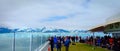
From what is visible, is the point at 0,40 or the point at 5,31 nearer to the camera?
the point at 0,40

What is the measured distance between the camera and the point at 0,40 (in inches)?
433

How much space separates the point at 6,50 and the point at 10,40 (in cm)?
139

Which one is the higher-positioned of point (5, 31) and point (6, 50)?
point (5, 31)

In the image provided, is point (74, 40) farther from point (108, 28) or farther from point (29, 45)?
point (29, 45)

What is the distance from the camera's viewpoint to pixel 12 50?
11500mm

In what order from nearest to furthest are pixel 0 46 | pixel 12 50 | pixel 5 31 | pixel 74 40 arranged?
pixel 0 46 → pixel 12 50 → pixel 5 31 → pixel 74 40

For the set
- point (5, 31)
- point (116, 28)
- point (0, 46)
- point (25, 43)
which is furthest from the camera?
point (116, 28)

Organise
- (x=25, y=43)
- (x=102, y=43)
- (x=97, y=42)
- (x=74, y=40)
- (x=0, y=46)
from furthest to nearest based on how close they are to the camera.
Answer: (x=74, y=40) < (x=97, y=42) < (x=102, y=43) < (x=25, y=43) < (x=0, y=46)

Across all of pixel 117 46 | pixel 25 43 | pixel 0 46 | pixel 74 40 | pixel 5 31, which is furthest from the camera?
pixel 74 40

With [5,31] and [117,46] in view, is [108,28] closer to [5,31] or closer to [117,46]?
[117,46]

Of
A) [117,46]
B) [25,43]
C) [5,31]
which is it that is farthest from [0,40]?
[117,46]

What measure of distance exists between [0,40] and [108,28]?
68.6 feet

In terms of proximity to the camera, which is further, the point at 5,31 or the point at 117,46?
the point at 117,46

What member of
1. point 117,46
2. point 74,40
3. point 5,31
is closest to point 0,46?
point 5,31
